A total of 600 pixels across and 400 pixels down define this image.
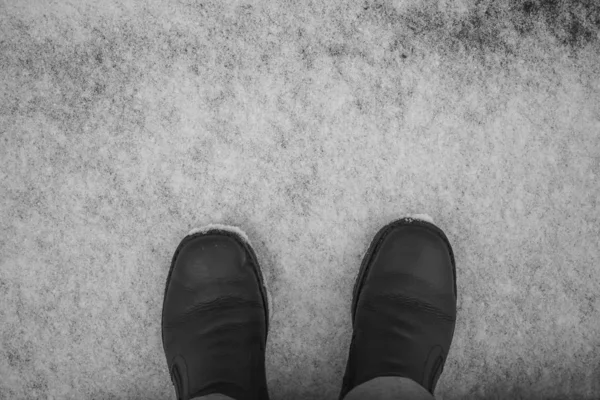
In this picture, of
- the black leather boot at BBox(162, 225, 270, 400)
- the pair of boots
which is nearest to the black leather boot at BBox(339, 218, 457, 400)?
the pair of boots

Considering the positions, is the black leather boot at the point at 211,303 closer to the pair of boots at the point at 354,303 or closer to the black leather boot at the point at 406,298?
the pair of boots at the point at 354,303

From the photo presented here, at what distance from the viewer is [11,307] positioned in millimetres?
905

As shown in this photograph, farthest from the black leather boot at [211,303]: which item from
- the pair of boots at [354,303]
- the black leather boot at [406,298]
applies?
the black leather boot at [406,298]

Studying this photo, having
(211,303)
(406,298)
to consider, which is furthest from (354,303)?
(211,303)

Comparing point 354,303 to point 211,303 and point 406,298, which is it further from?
point 211,303

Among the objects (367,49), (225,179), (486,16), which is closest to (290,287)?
(225,179)

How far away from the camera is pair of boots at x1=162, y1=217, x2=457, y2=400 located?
2.77 ft

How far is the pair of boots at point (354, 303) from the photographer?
0.84 meters

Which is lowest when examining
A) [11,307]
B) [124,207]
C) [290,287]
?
[11,307]

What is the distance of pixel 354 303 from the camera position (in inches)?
34.9

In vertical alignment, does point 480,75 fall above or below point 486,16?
below

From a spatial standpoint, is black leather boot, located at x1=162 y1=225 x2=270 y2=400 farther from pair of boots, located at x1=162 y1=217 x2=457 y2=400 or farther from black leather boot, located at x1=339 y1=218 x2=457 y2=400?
black leather boot, located at x1=339 y1=218 x2=457 y2=400

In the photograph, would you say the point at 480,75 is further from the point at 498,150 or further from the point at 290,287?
the point at 290,287

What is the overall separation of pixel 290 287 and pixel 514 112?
1.94ft
